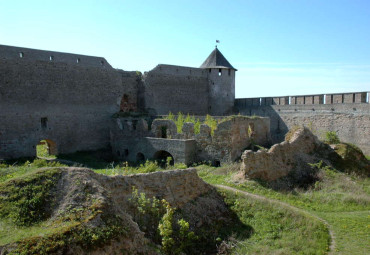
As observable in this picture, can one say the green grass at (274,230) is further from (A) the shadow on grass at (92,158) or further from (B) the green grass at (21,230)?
(A) the shadow on grass at (92,158)

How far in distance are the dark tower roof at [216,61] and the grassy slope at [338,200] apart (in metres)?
13.2

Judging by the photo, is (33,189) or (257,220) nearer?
(33,189)

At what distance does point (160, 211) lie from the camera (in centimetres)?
737

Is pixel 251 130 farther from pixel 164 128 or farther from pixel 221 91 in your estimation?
pixel 221 91

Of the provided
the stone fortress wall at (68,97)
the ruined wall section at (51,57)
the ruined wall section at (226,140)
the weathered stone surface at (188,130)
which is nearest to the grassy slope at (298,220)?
the ruined wall section at (226,140)

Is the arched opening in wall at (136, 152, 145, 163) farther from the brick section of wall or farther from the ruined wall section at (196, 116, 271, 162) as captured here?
the brick section of wall

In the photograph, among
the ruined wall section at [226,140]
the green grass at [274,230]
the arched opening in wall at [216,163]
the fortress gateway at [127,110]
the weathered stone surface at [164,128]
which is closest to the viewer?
the green grass at [274,230]

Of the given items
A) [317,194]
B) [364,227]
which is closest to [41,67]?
[317,194]

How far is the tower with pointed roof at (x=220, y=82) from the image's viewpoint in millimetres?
25016

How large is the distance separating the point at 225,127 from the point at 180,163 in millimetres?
2805

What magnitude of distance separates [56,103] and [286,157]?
12.9 m

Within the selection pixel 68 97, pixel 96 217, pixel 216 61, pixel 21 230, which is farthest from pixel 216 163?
pixel 216 61

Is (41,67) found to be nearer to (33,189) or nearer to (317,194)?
(33,189)

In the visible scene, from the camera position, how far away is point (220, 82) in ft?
82.3
